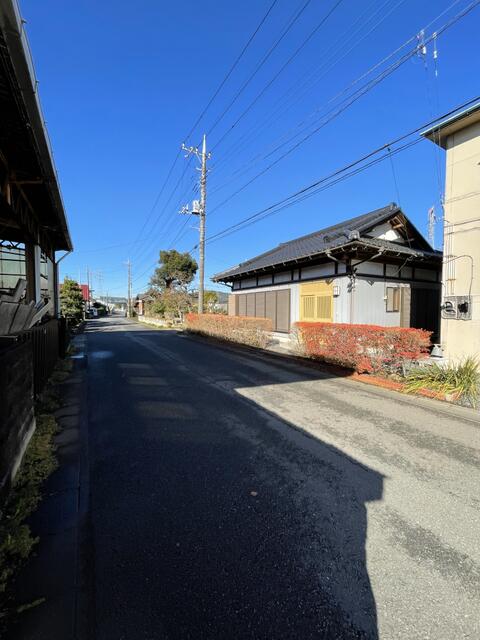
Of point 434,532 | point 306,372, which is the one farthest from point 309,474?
point 306,372

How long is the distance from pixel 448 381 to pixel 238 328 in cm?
Result: 857

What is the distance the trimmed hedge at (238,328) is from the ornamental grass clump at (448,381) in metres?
6.32

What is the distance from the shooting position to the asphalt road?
1.67m

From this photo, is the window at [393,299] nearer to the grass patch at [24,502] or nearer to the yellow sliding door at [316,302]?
the yellow sliding door at [316,302]

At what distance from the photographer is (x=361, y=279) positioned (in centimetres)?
1134

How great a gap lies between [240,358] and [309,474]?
738 centimetres

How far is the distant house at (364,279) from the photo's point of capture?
11.2m

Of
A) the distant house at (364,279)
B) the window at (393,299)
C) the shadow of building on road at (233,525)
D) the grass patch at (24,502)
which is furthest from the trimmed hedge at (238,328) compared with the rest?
the grass patch at (24,502)

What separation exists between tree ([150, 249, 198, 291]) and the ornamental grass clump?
3598cm

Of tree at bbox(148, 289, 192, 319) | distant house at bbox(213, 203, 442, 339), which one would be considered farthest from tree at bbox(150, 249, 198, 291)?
distant house at bbox(213, 203, 442, 339)

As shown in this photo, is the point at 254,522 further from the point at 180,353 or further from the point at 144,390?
the point at 180,353

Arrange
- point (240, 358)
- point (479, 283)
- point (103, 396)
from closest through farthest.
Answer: point (103, 396) → point (479, 283) → point (240, 358)

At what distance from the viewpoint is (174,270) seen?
1612 inches

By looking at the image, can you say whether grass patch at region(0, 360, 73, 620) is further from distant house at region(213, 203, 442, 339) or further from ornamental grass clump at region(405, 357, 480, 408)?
distant house at region(213, 203, 442, 339)
